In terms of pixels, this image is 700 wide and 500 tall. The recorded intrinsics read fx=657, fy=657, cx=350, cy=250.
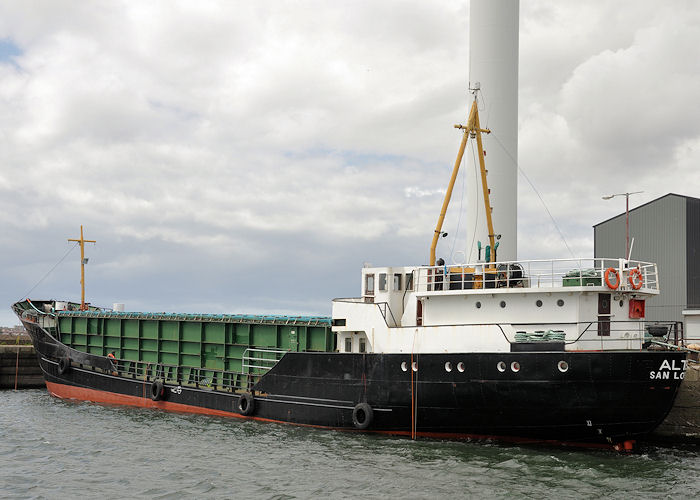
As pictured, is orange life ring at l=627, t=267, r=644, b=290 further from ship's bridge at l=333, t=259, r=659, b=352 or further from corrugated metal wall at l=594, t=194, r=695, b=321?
corrugated metal wall at l=594, t=194, r=695, b=321

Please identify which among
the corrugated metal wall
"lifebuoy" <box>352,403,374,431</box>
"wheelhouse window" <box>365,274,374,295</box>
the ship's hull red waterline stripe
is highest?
the corrugated metal wall

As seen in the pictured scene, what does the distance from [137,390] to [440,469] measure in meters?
16.8

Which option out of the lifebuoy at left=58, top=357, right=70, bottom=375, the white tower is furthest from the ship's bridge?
the lifebuoy at left=58, top=357, right=70, bottom=375

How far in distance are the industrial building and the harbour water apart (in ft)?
65.0

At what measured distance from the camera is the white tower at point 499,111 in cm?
3178

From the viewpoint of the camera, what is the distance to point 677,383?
1834 cm

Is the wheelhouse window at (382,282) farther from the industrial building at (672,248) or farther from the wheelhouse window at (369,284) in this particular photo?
the industrial building at (672,248)

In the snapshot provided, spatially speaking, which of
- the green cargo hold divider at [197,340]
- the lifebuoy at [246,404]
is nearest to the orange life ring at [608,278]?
the green cargo hold divider at [197,340]

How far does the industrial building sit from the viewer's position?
38.4 m

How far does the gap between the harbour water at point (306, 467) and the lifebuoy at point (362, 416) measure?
43cm

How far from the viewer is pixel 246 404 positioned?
24.1 m

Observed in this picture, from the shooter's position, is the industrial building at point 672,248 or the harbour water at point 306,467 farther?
the industrial building at point 672,248

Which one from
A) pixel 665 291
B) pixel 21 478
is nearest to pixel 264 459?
pixel 21 478

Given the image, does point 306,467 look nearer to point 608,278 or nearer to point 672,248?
point 608,278
